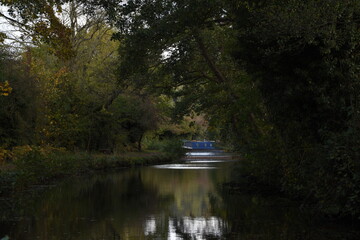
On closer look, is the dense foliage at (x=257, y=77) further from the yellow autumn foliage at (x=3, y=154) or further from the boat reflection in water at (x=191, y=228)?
the boat reflection in water at (x=191, y=228)

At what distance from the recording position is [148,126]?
147ft

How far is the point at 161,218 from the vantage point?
1245cm

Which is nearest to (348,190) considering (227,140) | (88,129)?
(227,140)

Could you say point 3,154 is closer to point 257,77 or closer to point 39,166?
point 39,166

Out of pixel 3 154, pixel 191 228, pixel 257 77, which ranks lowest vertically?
pixel 191 228

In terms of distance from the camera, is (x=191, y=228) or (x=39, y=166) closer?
(x=191, y=228)

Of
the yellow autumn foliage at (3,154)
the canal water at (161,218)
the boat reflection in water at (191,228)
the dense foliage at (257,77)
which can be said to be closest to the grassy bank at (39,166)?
the yellow autumn foliage at (3,154)

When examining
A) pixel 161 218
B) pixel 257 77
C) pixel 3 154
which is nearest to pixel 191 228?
pixel 161 218

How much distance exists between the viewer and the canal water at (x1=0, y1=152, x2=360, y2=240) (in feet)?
32.3

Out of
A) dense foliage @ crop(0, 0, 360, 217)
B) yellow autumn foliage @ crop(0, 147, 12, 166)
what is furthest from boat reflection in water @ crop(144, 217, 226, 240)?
yellow autumn foliage @ crop(0, 147, 12, 166)

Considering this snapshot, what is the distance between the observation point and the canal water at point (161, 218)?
32.3 feet

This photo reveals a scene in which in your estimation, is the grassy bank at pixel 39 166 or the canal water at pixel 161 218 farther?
the grassy bank at pixel 39 166

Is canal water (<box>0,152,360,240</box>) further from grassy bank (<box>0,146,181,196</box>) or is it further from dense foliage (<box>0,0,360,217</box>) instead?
grassy bank (<box>0,146,181,196</box>)

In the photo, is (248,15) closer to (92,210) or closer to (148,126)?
(92,210)
